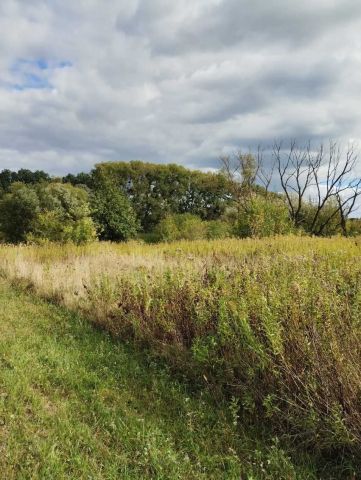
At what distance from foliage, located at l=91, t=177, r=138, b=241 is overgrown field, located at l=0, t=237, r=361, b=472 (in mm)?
12109

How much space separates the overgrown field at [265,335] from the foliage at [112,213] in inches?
477

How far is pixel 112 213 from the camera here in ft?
61.4

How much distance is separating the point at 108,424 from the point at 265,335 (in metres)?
1.38

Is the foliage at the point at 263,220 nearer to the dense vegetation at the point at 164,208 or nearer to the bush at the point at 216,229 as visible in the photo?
the dense vegetation at the point at 164,208

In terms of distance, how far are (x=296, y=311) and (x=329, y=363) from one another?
1.81 ft

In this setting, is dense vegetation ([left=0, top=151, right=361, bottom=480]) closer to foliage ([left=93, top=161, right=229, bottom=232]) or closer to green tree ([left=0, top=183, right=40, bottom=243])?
green tree ([left=0, top=183, right=40, bottom=243])

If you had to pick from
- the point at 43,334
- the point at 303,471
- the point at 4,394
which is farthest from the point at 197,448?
the point at 43,334

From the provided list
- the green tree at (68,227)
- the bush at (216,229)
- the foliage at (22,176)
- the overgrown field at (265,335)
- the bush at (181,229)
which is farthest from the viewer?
the foliage at (22,176)

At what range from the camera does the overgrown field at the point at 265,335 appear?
273cm

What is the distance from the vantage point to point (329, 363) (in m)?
2.86

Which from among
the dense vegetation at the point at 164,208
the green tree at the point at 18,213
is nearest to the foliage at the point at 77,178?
the dense vegetation at the point at 164,208

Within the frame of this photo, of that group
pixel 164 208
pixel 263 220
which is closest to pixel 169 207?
pixel 164 208

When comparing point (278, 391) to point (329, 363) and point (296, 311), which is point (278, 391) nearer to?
point (329, 363)

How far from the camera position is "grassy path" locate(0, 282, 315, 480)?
2.53 meters
